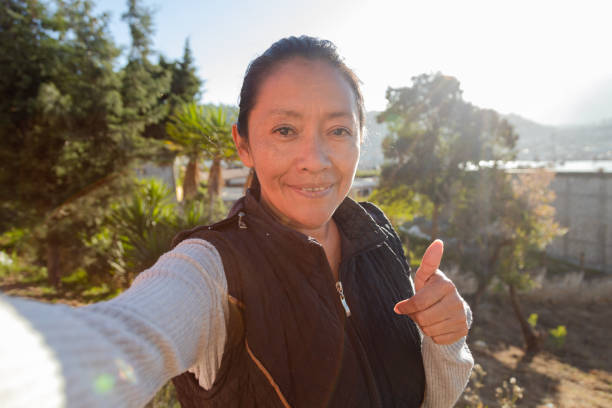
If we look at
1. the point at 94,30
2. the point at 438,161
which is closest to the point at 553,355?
the point at 438,161

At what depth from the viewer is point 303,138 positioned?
1.16 m

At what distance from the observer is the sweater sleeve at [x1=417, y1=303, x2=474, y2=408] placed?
1.14 meters

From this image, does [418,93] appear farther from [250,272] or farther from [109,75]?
[250,272]

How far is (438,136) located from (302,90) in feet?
42.3

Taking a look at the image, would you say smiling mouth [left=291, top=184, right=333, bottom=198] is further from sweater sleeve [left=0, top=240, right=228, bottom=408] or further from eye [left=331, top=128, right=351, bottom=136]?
sweater sleeve [left=0, top=240, right=228, bottom=408]

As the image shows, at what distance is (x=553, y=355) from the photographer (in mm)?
10852

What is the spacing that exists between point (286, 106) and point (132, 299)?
759 millimetres

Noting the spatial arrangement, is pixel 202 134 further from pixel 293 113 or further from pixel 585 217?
pixel 585 217

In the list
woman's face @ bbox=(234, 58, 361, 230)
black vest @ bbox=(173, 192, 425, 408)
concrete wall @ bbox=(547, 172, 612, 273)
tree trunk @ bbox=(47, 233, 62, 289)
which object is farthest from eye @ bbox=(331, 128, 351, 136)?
concrete wall @ bbox=(547, 172, 612, 273)

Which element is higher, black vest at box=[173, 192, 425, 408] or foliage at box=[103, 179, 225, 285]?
black vest at box=[173, 192, 425, 408]

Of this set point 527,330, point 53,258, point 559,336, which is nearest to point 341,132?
point 527,330

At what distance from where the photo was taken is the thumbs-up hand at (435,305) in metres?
1.02

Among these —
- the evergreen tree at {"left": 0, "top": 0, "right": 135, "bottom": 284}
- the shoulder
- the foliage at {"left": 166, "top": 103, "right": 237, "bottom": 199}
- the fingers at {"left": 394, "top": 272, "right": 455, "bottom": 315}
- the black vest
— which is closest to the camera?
the black vest

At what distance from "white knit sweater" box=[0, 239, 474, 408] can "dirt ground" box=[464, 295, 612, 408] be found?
7.60 metres
